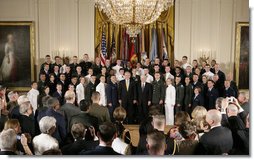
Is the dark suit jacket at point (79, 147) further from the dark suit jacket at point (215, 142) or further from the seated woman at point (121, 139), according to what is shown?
the dark suit jacket at point (215, 142)

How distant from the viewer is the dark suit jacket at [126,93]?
841 cm

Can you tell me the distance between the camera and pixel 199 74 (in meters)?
9.01

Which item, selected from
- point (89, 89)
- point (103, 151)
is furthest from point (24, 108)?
point (89, 89)

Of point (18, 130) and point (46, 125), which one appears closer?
point (46, 125)

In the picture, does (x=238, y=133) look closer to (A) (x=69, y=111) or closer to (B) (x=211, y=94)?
(B) (x=211, y=94)

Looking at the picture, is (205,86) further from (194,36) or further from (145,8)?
(145,8)

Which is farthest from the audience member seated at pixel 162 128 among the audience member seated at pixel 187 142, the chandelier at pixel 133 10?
the chandelier at pixel 133 10

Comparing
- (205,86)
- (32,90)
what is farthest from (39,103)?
(205,86)

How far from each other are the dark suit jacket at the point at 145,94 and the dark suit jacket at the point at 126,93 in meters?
0.11

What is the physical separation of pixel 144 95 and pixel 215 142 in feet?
12.2

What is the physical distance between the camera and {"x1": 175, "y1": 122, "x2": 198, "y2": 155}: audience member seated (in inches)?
186

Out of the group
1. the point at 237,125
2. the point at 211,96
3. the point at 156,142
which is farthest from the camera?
the point at 211,96

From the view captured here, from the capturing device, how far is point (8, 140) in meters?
4.87

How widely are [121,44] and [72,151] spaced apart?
4.66m
